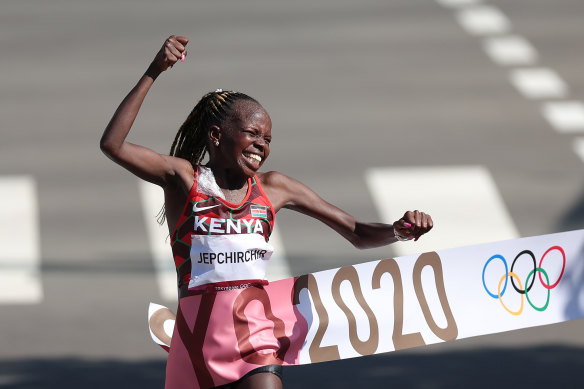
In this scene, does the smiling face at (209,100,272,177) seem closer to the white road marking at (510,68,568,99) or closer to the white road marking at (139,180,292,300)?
the white road marking at (139,180,292,300)

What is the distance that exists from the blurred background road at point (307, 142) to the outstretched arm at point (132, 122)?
12.1 feet

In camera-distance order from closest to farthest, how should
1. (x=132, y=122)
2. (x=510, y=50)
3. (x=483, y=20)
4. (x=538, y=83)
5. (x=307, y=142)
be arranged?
(x=132, y=122) → (x=307, y=142) → (x=538, y=83) → (x=510, y=50) → (x=483, y=20)

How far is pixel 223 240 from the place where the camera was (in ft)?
17.1

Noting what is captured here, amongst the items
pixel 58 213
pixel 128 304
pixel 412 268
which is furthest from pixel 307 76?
pixel 412 268

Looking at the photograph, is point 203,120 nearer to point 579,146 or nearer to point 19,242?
point 19,242

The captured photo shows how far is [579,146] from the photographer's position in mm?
12695

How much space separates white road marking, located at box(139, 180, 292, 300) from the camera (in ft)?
32.5

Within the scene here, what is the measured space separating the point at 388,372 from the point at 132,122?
436cm

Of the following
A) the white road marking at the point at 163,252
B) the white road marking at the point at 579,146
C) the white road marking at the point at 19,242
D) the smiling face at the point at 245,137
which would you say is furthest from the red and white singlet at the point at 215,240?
the white road marking at the point at 579,146

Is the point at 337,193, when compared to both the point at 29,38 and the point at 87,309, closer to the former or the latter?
the point at 87,309

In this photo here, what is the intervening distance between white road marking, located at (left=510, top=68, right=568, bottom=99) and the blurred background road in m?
0.03

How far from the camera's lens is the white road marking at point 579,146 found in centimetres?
1252

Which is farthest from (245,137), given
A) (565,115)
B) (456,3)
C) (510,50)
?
(456,3)

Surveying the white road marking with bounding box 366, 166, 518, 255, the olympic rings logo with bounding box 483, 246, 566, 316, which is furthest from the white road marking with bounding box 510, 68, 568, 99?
the olympic rings logo with bounding box 483, 246, 566, 316
